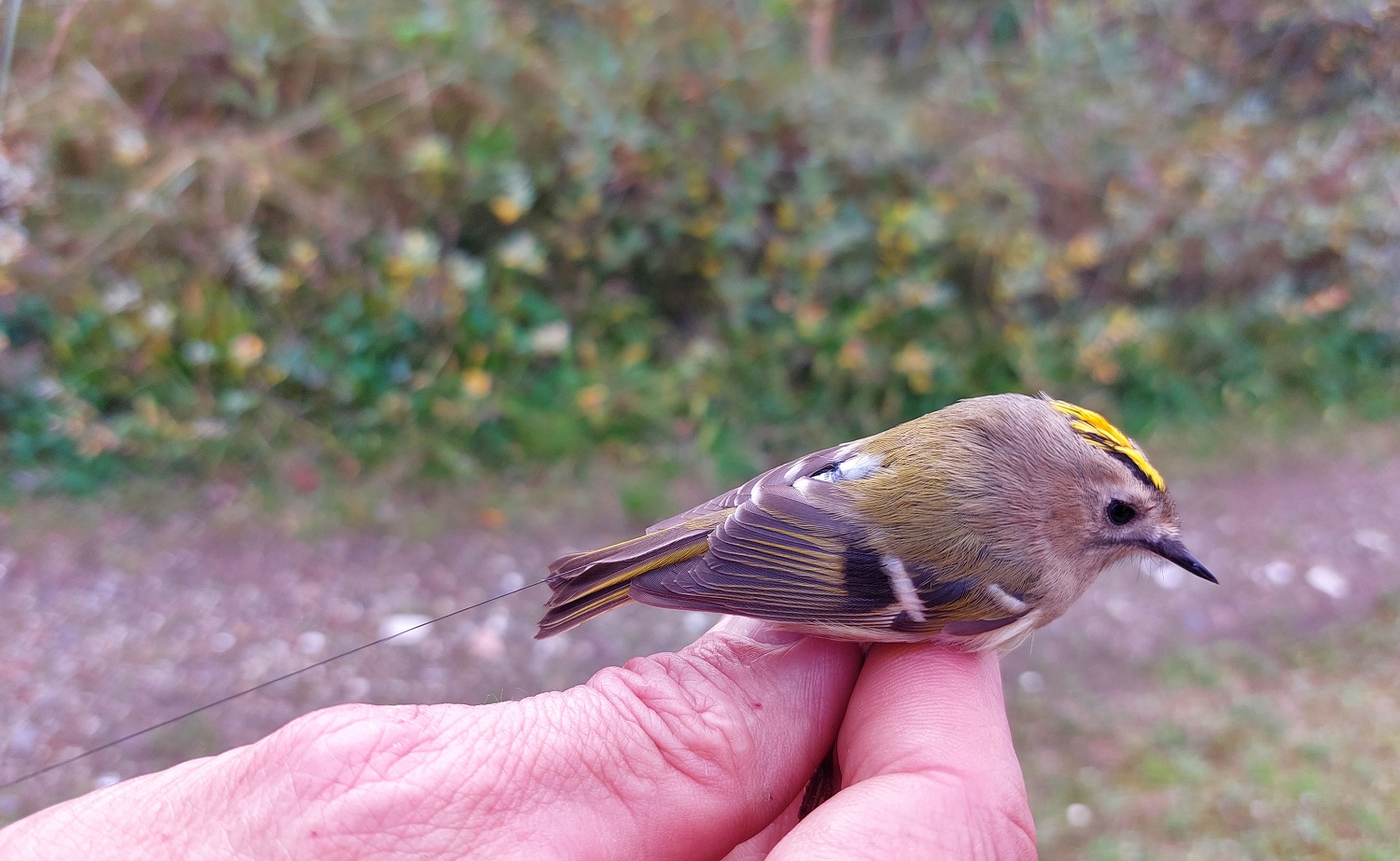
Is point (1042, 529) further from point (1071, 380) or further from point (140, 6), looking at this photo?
point (140, 6)

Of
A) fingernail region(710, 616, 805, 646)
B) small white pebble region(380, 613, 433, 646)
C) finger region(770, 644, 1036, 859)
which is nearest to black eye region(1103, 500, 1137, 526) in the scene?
finger region(770, 644, 1036, 859)

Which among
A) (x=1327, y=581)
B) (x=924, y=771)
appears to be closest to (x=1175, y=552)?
(x=924, y=771)

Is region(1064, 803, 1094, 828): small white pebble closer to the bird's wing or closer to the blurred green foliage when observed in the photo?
the bird's wing

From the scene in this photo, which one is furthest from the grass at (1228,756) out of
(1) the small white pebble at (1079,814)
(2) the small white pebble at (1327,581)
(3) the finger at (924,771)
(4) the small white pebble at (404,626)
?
(4) the small white pebble at (404,626)

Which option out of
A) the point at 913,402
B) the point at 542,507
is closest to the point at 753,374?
the point at 913,402

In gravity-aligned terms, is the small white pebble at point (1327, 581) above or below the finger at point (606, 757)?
below

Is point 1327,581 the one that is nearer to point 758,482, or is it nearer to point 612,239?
point 758,482

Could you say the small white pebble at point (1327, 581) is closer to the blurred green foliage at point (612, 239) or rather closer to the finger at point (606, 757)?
the blurred green foliage at point (612, 239)
